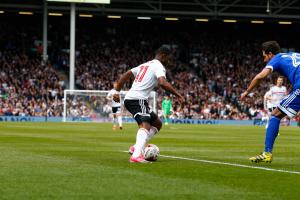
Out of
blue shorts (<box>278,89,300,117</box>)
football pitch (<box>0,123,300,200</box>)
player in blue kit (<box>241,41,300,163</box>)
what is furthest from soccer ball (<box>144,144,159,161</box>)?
blue shorts (<box>278,89,300,117</box>)

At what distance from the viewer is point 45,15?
60.5 metres

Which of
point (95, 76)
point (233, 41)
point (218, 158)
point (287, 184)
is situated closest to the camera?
point (287, 184)

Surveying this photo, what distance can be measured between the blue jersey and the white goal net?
39.0 meters

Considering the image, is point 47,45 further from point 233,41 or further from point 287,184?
point 287,184

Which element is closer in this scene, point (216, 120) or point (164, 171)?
point (164, 171)

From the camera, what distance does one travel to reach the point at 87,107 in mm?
53375

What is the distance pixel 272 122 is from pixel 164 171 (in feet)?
9.84

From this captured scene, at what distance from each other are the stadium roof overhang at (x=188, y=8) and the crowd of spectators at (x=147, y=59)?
13.0 feet

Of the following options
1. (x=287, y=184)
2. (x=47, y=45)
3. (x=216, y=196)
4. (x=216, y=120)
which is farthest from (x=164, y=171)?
(x=47, y=45)

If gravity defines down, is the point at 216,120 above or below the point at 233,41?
below

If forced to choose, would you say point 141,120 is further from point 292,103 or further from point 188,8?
point 188,8

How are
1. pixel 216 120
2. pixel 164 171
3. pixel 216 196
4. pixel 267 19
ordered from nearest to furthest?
pixel 216 196 → pixel 164 171 → pixel 216 120 → pixel 267 19

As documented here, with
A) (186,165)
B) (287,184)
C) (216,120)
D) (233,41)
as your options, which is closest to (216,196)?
(287,184)

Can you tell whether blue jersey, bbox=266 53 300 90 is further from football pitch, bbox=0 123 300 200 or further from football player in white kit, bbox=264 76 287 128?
football player in white kit, bbox=264 76 287 128
